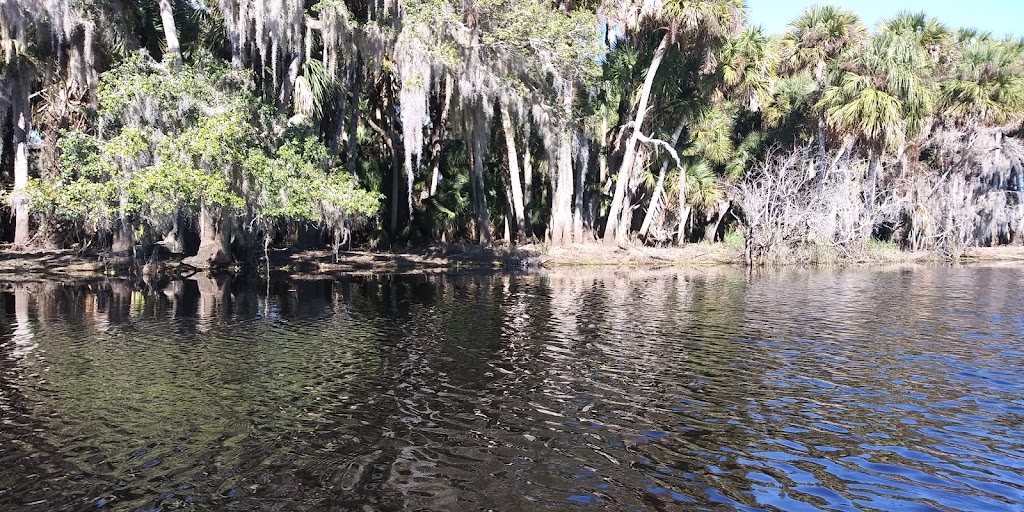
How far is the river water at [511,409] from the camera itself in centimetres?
670

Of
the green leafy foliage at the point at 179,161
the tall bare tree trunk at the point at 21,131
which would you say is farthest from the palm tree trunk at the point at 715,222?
the tall bare tree trunk at the point at 21,131

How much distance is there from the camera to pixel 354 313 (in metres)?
17.7

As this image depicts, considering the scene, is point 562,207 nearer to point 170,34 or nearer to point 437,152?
point 437,152

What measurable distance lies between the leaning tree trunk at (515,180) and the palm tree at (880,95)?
1423 cm

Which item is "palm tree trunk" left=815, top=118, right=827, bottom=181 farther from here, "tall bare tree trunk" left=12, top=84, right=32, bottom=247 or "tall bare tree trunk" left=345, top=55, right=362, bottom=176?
"tall bare tree trunk" left=12, top=84, right=32, bottom=247

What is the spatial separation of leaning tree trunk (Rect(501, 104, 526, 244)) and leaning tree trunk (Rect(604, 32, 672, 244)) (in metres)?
4.04

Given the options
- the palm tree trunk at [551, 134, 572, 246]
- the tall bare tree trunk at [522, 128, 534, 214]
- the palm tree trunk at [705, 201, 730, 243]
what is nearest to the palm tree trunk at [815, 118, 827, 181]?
the palm tree trunk at [705, 201, 730, 243]

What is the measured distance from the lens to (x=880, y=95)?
3266 centimetres

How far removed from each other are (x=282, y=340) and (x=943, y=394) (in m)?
10.7

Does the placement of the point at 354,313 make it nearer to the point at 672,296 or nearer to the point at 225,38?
the point at 672,296

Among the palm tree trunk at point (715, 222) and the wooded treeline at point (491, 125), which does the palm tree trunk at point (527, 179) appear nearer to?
the wooded treeline at point (491, 125)

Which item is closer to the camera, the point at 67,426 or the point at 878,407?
the point at 67,426

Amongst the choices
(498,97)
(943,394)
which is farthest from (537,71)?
(943,394)

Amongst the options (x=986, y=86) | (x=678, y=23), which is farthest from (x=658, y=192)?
(x=986, y=86)
